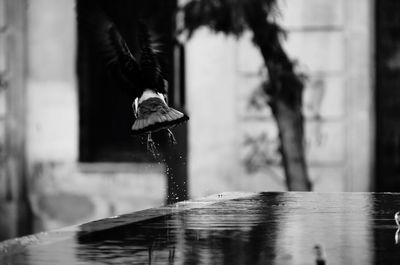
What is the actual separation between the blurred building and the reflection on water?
545cm

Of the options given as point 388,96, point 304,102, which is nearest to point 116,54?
point 304,102

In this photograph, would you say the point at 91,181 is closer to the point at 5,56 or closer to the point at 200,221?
the point at 5,56

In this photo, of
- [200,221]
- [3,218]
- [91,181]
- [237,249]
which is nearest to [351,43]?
[91,181]

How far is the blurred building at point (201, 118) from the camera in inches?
428

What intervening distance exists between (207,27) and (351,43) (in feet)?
4.96

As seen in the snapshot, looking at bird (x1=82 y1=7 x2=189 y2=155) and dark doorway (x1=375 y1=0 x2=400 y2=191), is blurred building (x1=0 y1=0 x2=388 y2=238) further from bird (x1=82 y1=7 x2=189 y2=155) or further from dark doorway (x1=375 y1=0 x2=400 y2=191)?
bird (x1=82 y1=7 x2=189 y2=155)

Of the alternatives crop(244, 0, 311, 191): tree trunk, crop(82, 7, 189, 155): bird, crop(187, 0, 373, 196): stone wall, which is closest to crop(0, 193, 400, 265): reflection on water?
crop(82, 7, 189, 155): bird

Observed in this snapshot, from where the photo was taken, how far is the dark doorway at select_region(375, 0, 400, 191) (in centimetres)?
1083

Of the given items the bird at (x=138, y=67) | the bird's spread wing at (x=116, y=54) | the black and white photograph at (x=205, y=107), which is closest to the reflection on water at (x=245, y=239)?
the bird at (x=138, y=67)

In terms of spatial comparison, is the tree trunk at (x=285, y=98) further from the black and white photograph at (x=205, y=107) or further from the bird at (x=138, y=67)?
the bird at (x=138, y=67)

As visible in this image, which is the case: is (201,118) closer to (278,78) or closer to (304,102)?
(278,78)

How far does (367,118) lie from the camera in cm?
1086

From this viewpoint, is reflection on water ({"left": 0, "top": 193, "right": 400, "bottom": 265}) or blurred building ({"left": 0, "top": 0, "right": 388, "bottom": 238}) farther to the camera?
blurred building ({"left": 0, "top": 0, "right": 388, "bottom": 238})

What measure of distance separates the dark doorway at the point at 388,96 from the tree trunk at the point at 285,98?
0.81 meters
